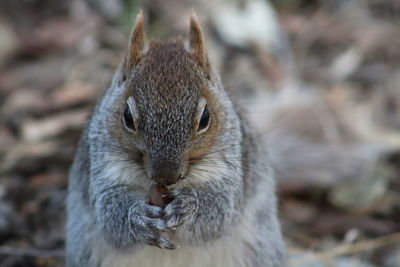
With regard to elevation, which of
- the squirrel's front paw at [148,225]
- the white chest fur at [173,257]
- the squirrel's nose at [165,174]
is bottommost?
the white chest fur at [173,257]

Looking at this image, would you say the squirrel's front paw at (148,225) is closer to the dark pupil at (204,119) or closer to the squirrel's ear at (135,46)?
the dark pupil at (204,119)

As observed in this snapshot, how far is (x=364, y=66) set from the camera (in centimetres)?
536

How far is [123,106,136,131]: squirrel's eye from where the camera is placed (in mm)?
2560

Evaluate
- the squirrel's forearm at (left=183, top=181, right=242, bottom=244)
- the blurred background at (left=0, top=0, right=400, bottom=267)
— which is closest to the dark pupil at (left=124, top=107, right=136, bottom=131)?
the squirrel's forearm at (left=183, top=181, right=242, bottom=244)

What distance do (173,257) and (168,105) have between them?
2.29 ft

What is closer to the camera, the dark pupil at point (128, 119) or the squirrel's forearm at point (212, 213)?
the dark pupil at point (128, 119)

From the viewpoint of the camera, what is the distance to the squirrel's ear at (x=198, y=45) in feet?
9.11

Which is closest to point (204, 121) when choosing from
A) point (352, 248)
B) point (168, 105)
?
point (168, 105)

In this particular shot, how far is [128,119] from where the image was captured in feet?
8.48

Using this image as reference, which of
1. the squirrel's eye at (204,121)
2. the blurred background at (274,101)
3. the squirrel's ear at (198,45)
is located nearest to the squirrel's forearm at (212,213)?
the squirrel's eye at (204,121)

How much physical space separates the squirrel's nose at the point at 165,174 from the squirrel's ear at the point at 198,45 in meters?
0.54

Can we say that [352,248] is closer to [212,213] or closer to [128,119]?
[212,213]

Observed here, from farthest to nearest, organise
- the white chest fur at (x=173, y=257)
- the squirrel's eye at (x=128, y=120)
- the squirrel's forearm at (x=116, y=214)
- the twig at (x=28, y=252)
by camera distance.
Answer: the twig at (x=28, y=252)
the white chest fur at (x=173, y=257)
the squirrel's forearm at (x=116, y=214)
the squirrel's eye at (x=128, y=120)

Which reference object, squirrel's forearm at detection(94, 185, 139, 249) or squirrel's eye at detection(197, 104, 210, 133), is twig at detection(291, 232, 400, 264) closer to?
squirrel's forearm at detection(94, 185, 139, 249)
